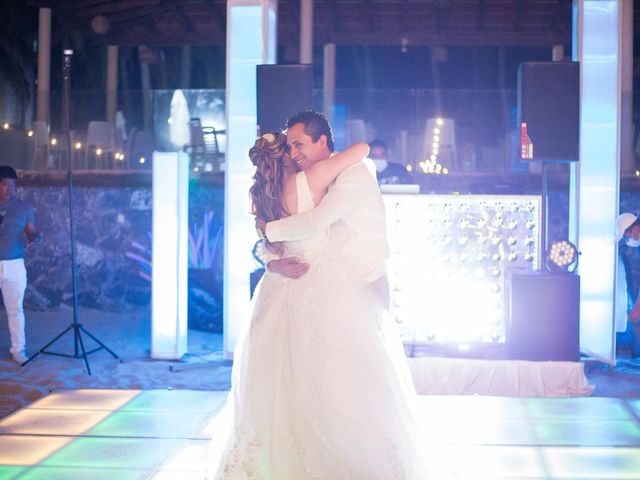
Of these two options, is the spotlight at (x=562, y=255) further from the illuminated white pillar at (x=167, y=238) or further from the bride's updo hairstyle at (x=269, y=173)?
the bride's updo hairstyle at (x=269, y=173)

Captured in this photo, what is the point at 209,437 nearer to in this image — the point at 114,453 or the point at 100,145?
the point at 114,453

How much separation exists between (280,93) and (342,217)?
3.44 metres

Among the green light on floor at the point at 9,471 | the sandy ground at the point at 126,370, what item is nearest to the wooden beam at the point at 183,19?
the sandy ground at the point at 126,370

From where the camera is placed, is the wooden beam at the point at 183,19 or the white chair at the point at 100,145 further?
the wooden beam at the point at 183,19

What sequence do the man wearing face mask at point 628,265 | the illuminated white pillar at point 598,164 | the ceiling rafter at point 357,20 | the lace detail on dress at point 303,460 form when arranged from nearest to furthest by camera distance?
the lace detail on dress at point 303,460
the illuminated white pillar at point 598,164
the man wearing face mask at point 628,265
the ceiling rafter at point 357,20

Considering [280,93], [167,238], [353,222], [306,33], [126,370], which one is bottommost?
[126,370]

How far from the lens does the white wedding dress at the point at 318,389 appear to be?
10.2 feet

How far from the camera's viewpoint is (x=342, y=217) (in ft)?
10.7

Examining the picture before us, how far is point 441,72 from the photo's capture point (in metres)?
15.2

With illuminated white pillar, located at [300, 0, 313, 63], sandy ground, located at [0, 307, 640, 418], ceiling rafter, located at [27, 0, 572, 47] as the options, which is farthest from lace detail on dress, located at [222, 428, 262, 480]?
ceiling rafter, located at [27, 0, 572, 47]

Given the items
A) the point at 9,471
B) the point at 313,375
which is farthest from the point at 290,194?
the point at 9,471

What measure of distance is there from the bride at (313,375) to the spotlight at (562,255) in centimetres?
332

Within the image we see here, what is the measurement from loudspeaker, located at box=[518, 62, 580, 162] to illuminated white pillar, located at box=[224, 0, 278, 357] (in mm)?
2017

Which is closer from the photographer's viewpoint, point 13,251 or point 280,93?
Answer: point 280,93
